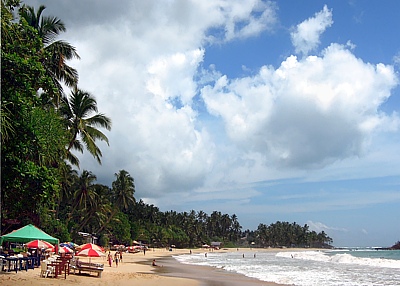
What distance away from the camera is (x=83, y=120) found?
22922mm

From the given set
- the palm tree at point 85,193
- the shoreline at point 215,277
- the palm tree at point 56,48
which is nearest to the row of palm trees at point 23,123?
the palm tree at point 56,48

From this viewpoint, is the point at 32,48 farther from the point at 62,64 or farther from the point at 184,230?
the point at 184,230

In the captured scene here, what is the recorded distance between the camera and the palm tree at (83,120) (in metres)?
21.7

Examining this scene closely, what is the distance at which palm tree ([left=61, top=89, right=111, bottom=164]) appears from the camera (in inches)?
854

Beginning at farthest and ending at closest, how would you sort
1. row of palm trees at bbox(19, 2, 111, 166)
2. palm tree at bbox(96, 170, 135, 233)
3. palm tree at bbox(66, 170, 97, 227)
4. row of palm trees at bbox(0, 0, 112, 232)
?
1. palm tree at bbox(96, 170, 135, 233)
2. palm tree at bbox(66, 170, 97, 227)
3. row of palm trees at bbox(19, 2, 111, 166)
4. row of palm trees at bbox(0, 0, 112, 232)

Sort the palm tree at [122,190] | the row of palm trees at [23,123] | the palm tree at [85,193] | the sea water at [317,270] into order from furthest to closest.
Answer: the palm tree at [122,190]
the palm tree at [85,193]
the sea water at [317,270]
the row of palm trees at [23,123]

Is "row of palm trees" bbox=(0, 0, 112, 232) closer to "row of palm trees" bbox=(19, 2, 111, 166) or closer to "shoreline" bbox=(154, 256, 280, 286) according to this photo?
"row of palm trees" bbox=(19, 2, 111, 166)

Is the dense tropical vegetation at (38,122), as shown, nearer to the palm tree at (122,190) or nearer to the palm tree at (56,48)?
the palm tree at (56,48)

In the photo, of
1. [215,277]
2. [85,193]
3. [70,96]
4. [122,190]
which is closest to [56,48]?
[70,96]

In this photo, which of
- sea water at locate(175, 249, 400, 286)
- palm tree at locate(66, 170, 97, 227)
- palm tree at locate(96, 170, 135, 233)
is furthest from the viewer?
palm tree at locate(96, 170, 135, 233)

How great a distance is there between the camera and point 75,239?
49219mm

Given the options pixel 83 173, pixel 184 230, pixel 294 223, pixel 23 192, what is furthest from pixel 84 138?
pixel 294 223

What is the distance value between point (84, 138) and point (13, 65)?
43.5 feet

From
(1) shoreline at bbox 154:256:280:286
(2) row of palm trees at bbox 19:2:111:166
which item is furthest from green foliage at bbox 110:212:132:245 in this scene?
(2) row of palm trees at bbox 19:2:111:166
